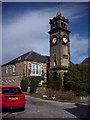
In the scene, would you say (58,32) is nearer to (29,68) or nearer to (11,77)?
(29,68)

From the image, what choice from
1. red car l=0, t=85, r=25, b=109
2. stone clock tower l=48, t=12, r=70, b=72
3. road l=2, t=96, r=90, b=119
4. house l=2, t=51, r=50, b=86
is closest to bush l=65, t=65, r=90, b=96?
road l=2, t=96, r=90, b=119

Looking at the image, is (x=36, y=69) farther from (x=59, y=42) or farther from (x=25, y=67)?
(x=59, y=42)

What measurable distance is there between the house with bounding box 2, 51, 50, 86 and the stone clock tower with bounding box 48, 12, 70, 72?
3663 millimetres

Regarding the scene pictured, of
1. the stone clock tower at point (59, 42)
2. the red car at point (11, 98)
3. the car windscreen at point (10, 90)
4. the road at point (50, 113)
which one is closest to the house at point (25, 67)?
the stone clock tower at point (59, 42)

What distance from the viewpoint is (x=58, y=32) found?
34.8 metres

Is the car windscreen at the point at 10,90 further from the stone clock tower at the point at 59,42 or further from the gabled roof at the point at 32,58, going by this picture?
the gabled roof at the point at 32,58

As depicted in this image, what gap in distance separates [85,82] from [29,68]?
17.2 metres

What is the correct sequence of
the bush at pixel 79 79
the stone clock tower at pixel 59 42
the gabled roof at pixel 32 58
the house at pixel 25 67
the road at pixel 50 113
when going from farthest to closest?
1. the gabled roof at pixel 32 58
2. the house at pixel 25 67
3. the stone clock tower at pixel 59 42
4. the bush at pixel 79 79
5. the road at pixel 50 113

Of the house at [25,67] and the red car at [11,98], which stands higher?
the house at [25,67]

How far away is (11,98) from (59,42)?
24.3m

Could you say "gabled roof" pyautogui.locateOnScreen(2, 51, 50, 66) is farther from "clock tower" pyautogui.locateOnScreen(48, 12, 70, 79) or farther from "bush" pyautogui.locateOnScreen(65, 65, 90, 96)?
"bush" pyautogui.locateOnScreen(65, 65, 90, 96)

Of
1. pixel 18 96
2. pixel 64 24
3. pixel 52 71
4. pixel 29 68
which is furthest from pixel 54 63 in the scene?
pixel 18 96

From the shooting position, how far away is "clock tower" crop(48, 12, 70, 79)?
34219mm

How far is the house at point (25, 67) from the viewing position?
36.2m
